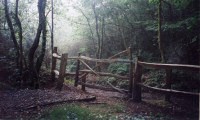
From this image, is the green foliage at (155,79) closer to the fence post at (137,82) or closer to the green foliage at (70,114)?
the fence post at (137,82)

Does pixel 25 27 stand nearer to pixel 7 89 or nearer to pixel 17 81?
pixel 17 81

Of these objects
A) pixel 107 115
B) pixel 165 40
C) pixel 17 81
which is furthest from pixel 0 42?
pixel 107 115

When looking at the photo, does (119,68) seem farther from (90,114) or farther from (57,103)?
(90,114)

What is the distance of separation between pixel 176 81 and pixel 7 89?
6591 millimetres

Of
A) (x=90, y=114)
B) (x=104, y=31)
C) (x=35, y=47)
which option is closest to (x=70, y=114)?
(x=90, y=114)

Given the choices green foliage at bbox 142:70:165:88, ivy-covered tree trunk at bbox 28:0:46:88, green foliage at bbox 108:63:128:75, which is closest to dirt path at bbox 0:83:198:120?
green foliage at bbox 142:70:165:88

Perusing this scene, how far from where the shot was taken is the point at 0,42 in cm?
1555

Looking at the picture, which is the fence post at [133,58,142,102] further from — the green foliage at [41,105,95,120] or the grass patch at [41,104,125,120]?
the green foliage at [41,105,95,120]

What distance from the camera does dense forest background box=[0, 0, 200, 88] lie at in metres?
11.7

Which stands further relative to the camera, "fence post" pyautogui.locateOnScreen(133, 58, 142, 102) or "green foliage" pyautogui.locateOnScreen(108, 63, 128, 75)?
"green foliage" pyautogui.locateOnScreen(108, 63, 128, 75)

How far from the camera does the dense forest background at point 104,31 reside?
11734 mm

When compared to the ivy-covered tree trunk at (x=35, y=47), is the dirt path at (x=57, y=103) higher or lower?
lower

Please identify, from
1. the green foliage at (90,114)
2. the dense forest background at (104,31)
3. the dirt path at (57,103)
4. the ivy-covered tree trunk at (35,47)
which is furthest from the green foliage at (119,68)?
the green foliage at (90,114)

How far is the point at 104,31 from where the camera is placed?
19125 millimetres
